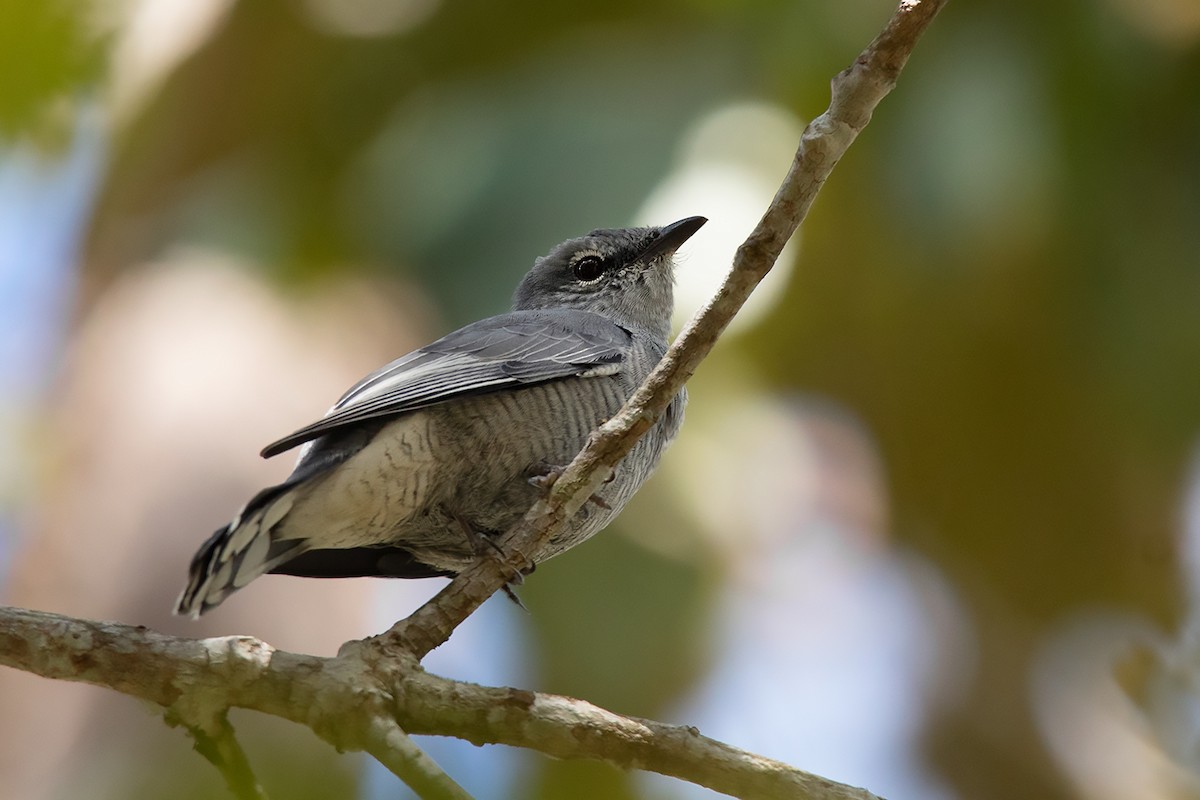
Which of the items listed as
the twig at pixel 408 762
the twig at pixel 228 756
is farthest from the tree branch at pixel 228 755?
the twig at pixel 408 762

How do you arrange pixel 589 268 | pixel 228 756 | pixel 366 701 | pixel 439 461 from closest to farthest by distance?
pixel 228 756 < pixel 366 701 < pixel 439 461 < pixel 589 268

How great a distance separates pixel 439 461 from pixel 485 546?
479mm

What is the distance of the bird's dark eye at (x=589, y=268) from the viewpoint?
18.7 ft

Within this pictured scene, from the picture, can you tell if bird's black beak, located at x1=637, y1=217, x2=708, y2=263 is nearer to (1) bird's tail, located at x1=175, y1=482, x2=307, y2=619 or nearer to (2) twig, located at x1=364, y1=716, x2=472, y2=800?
(1) bird's tail, located at x1=175, y1=482, x2=307, y2=619

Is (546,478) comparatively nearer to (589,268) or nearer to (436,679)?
(436,679)

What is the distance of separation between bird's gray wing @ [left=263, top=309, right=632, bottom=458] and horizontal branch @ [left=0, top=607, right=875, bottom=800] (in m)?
0.76

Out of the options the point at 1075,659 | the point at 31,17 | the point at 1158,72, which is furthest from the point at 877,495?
the point at 31,17

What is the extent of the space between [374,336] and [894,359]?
445cm

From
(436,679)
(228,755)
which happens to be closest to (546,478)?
(436,679)

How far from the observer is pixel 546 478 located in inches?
148

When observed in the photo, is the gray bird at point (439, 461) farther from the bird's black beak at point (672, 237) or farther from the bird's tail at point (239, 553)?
the bird's black beak at point (672, 237)

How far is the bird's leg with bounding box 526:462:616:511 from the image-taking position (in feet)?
12.2

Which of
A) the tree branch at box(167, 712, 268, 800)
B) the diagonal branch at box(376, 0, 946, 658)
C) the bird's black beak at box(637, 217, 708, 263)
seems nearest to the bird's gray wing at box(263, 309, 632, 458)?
the bird's black beak at box(637, 217, 708, 263)

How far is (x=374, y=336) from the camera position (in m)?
9.45
